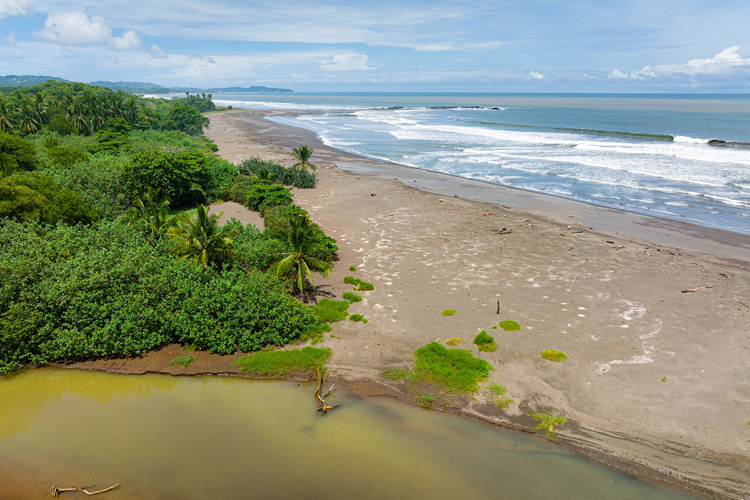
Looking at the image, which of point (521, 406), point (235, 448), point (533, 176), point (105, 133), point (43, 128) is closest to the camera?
point (235, 448)

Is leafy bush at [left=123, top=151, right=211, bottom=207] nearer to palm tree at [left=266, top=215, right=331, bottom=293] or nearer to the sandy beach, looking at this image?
the sandy beach

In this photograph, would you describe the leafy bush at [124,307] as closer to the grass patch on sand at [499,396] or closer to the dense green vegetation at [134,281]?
the dense green vegetation at [134,281]

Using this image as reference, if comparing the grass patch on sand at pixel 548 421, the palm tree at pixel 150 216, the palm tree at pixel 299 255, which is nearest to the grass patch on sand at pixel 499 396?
the grass patch on sand at pixel 548 421

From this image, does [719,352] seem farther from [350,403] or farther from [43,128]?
[43,128]

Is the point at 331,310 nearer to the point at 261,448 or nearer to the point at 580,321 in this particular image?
the point at 261,448

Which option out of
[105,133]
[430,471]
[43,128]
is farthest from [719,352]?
[43,128]

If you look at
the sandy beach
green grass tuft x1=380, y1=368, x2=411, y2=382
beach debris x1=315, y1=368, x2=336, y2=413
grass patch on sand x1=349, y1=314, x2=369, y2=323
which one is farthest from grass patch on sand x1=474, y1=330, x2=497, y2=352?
beach debris x1=315, y1=368, x2=336, y2=413

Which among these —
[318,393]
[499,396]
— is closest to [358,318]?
[318,393]
